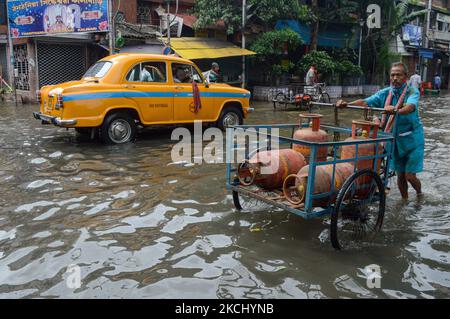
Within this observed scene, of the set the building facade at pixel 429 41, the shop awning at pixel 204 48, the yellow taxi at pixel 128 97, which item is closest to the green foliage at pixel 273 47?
the shop awning at pixel 204 48

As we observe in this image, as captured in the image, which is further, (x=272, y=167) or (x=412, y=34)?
(x=412, y=34)

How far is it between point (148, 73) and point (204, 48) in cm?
990

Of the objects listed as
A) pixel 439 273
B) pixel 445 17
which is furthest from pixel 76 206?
pixel 445 17

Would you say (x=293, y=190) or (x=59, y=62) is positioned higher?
(x=59, y=62)

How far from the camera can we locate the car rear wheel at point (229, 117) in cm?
1089

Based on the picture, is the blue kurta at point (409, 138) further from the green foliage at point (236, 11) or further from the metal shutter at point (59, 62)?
the metal shutter at point (59, 62)

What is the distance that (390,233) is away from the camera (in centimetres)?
464

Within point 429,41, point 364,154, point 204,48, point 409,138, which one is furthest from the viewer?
point 429,41

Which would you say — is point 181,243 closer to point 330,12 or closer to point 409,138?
point 409,138

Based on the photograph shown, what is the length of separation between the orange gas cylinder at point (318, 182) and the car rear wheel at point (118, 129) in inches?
217

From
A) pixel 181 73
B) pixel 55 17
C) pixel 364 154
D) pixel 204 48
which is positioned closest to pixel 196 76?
pixel 181 73

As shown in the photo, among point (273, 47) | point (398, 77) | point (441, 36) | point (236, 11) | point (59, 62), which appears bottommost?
point (398, 77)

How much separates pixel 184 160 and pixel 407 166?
3.92 m

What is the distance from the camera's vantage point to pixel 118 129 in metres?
9.06
